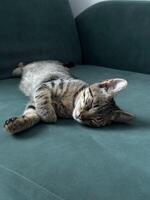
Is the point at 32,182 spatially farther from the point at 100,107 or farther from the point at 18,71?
the point at 18,71

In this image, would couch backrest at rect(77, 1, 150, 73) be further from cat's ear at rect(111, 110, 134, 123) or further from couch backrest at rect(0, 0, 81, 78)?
cat's ear at rect(111, 110, 134, 123)

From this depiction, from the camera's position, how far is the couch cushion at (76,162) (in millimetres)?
980

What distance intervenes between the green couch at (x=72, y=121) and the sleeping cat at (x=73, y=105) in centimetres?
3

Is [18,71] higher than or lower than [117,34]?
lower

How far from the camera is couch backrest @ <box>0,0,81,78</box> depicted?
202 cm

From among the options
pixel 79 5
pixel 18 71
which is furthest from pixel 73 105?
pixel 79 5

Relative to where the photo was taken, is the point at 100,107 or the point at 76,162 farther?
the point at 100,107

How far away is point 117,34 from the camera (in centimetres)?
219

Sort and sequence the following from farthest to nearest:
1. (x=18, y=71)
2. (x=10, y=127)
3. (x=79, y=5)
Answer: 1. (x=79, y=5)
2. (x=18, y=71)
3. (x=10, y=127)

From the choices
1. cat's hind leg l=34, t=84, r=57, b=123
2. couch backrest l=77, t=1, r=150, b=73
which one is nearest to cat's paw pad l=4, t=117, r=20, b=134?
cat's hind leg l=34, t=84, r=57, b=123

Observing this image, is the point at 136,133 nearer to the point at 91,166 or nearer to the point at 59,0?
the point at 91,166

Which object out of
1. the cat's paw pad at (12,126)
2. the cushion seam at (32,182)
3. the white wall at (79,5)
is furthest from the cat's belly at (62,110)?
the white wall at (79,5)

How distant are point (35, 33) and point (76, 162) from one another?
1195 millimetres

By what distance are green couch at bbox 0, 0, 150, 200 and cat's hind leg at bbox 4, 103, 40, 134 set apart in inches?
0.8
